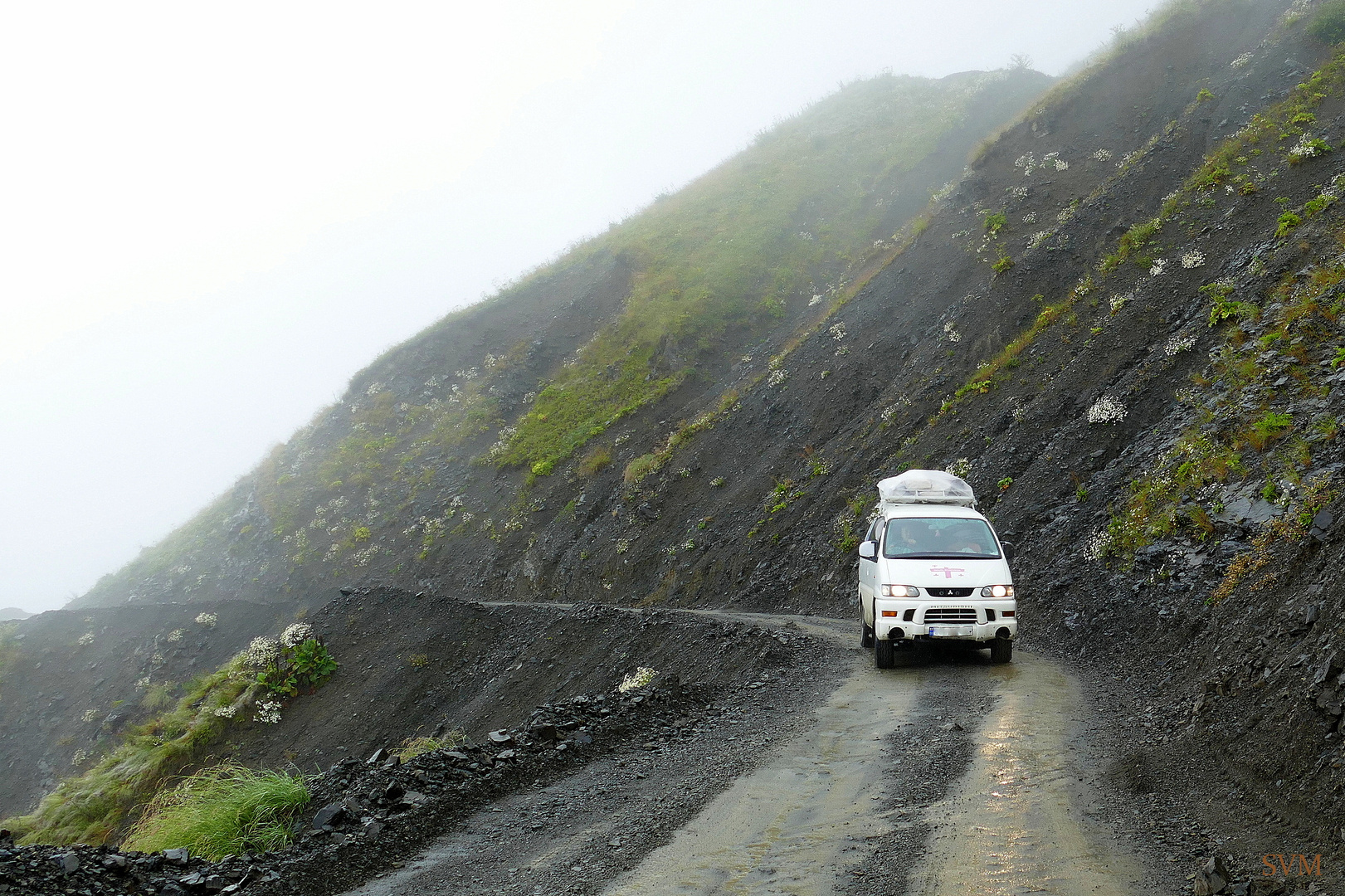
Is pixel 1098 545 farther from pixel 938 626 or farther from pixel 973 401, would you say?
pixel 973 401

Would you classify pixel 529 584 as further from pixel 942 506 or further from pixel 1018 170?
pixel 1018 170

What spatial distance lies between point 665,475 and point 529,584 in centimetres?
650

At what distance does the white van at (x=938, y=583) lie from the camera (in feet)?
34.2

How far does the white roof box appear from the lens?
12.6 metres

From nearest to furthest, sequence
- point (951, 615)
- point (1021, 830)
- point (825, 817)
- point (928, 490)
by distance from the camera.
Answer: point (1021, 830)
point (825, 817)
point (951, 615)
point (928, 490)

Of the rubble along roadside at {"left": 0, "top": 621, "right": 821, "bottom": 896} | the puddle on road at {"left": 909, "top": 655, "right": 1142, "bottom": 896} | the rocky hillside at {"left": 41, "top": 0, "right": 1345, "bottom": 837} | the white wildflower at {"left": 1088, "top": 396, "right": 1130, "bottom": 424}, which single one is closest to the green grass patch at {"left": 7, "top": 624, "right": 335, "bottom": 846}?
the rocky hillside at {"left": 41, "top": 0, "right": 1345, "bottom": 837}

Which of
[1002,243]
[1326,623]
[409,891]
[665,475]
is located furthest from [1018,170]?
[409,891]

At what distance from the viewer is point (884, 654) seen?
1084 centimetres

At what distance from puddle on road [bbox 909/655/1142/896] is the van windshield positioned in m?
3.43

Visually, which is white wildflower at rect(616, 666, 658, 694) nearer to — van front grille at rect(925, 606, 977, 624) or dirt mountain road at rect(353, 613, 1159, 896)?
dirt mountain road at rect(353, 613, 1159, 896)

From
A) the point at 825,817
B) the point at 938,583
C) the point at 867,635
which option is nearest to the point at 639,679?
the point at 867,635

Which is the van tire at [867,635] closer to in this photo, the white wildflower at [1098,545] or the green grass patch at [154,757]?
the white wildflower at [1098,545]

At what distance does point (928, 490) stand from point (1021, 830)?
807 cm

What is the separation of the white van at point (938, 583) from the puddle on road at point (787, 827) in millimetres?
2664
